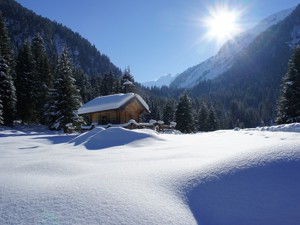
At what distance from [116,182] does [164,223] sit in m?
1.29

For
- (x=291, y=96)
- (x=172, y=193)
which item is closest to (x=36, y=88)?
(x=291, y=96)

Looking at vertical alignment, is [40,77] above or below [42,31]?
below

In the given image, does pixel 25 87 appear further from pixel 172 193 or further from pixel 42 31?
pixel 42 31

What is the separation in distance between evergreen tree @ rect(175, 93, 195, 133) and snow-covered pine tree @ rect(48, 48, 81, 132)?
1844 cm

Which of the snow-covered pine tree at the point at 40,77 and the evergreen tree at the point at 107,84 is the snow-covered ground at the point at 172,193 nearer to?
the snow-covered pine tree at the point at 40,77

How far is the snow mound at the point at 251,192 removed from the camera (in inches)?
135

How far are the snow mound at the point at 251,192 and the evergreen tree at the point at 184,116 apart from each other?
4169cm

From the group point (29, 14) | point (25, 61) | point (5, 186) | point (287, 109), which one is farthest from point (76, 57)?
point (5, 186)

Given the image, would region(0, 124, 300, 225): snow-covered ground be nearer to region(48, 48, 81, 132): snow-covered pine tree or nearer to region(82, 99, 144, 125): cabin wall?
region(82, 99, 144, 125): cabin wall

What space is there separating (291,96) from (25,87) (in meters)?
37.1

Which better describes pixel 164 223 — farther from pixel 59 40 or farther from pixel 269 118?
pixel 59 40

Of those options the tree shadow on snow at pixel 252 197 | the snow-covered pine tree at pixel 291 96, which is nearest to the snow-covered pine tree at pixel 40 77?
the snow-covered pine tree at pixel 291 96

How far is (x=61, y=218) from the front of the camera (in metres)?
3.16

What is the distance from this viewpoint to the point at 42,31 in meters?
173
